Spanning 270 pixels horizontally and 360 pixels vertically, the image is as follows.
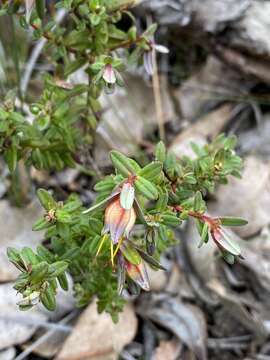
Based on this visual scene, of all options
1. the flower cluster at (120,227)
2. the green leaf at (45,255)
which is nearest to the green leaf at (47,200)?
the flower cluster at (120,227)

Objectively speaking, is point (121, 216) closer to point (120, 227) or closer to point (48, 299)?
point (120, 227)

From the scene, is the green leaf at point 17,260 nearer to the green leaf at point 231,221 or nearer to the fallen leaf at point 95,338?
the green leaf at point 231,221

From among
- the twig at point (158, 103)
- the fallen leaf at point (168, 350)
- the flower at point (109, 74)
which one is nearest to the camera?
the flower at point (109, 74)

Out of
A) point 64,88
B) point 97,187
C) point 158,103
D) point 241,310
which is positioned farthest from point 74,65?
point 241,310

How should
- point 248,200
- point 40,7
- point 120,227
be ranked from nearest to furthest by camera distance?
point 120,227 < point 40,7 < point 248,200

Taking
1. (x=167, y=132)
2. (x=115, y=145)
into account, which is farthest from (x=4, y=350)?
(x=167, y=132)
